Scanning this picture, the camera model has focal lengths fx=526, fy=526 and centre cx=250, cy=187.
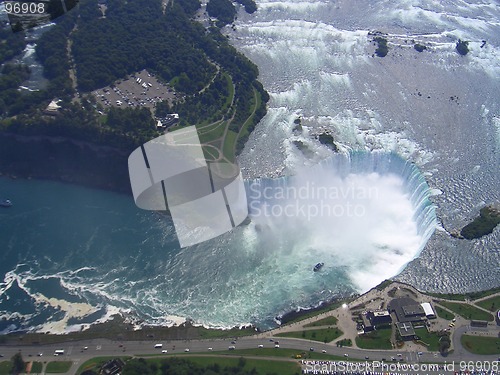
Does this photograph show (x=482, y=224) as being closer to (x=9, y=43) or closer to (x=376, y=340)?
(x=376, y=340)

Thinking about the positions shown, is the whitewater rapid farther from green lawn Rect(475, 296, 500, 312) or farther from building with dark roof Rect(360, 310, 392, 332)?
building with dark roof Rect(360, 310, 392, 332)

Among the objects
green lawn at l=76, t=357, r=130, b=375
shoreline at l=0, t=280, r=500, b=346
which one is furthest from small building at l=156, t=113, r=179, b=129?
green lawn at l=76, t=357, r=130, b=375

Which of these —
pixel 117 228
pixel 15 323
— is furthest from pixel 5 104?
pixel 15 323

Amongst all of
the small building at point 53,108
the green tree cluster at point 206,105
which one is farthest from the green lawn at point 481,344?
the small building at point 53,108

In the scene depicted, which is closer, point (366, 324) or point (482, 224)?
point (366, 324)

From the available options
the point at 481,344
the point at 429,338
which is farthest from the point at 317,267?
the point at 481,344
